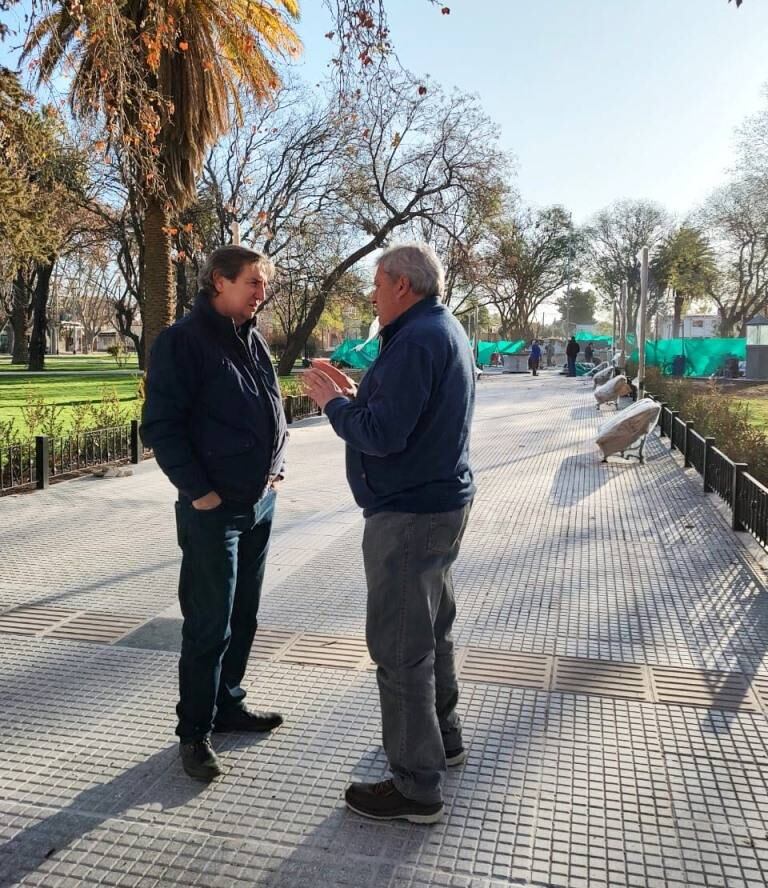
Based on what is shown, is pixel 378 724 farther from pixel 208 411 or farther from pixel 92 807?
pixel 208 411

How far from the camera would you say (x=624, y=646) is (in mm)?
4387

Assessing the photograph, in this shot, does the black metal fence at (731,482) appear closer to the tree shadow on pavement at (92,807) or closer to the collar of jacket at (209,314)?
the collar of jacket at (209,314)

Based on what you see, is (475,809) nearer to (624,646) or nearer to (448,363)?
(448,363)

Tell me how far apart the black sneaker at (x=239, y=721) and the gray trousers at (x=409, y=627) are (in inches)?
30.9

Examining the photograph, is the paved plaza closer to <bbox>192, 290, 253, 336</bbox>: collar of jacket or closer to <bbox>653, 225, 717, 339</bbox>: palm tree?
<bbox>192, 290, 253, 336</bbox>: collar of jacket

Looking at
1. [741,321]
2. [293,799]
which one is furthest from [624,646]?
[741,321]

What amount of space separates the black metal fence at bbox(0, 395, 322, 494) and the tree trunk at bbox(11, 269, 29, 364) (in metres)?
36.7

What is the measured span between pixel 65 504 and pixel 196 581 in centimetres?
583

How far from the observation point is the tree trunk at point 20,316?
148 ft

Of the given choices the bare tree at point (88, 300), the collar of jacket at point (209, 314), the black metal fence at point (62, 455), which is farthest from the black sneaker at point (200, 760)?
the bare tree at point (88, 300)

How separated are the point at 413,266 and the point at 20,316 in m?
51.8

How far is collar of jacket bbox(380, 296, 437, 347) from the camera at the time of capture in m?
2.68

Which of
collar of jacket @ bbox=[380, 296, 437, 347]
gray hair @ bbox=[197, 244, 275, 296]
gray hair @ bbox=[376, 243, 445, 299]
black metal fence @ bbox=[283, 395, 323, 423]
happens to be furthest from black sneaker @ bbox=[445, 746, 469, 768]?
black metal fence @ bbox=[283, 395, 323, 423]

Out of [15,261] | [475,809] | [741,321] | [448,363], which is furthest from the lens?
[741,321]
